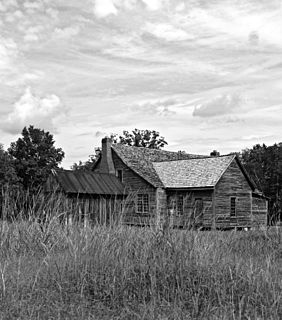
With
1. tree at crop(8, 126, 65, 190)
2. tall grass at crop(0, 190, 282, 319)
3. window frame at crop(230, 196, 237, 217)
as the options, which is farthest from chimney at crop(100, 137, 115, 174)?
tall grass at crop(0, 190, 282, 319)

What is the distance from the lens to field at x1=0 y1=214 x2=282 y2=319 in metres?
5.29

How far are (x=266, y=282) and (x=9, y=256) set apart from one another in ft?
12.2

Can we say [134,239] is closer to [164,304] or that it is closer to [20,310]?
[164,304]

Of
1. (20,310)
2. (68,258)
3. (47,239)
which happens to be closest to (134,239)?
(68,258)

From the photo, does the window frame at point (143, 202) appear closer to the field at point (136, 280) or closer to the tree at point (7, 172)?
the tree at point (7, 172)

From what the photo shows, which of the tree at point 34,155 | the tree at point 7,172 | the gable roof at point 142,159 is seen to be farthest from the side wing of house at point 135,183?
the tree at point 34,155

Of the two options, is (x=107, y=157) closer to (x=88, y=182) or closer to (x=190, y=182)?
(x=88, y=182)

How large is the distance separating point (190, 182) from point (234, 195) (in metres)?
3.56

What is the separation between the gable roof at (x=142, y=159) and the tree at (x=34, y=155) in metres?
14.7

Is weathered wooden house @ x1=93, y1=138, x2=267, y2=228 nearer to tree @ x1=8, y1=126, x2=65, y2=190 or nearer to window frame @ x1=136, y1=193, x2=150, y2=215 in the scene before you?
window frame @ x1=136, y1=193, x2=150, y2=215

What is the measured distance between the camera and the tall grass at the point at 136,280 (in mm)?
5289

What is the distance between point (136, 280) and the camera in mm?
6020

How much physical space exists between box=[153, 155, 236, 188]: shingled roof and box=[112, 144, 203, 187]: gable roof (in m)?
0.69

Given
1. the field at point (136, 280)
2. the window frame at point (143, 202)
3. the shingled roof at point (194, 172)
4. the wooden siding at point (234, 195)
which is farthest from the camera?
the window frame at point (143, 202)
